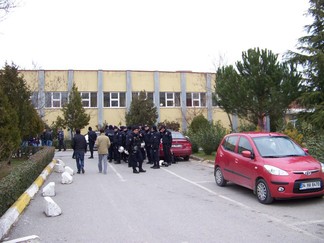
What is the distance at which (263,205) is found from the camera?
796 centimetres

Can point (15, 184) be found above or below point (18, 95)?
below

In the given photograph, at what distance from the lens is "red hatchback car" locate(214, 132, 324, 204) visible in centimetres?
772

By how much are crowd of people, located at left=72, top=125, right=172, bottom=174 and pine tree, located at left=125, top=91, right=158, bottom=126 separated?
9.32 metres

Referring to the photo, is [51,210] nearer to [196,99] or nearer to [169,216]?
[169,216]

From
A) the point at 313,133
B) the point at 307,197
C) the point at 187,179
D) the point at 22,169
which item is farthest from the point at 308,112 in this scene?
the point at 22,169

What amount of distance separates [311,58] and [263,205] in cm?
1075

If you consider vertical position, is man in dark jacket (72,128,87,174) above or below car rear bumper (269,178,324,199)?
above

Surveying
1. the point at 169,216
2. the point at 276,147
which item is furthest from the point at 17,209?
the point at 276,147

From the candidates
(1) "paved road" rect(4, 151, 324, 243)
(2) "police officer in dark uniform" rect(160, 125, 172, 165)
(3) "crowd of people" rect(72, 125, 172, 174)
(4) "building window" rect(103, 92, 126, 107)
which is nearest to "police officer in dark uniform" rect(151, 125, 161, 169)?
(3) "crowd of people" rect(72, 125, 172, 174)

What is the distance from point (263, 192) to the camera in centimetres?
810

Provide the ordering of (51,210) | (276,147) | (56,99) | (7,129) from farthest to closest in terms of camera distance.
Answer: (56,99)
(7,129)
(276,147)
(51,210)

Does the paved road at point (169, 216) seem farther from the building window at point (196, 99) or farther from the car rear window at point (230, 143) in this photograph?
the building window at point (196, 99)

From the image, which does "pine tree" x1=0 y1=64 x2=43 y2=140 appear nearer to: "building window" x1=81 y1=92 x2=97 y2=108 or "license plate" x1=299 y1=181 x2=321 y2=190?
"license plate" x1=299 y1=181 x2=321 y2=190

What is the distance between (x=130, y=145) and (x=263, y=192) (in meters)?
6.86
